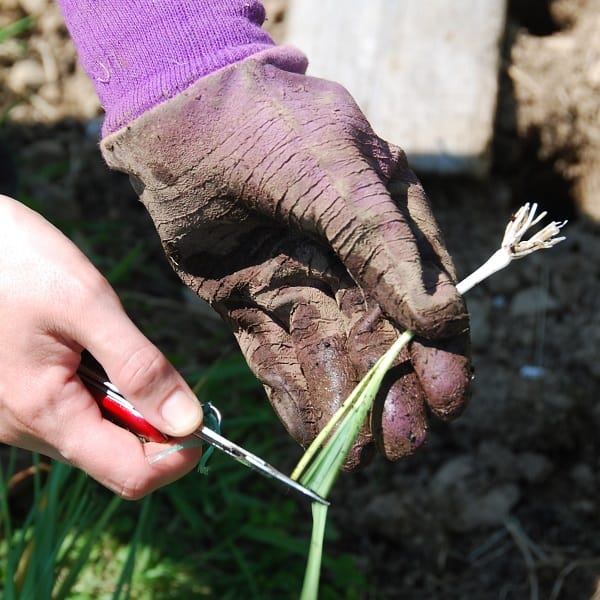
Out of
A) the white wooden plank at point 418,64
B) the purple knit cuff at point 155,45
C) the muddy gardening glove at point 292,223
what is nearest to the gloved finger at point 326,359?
the muddy gardening glove at point 292,223

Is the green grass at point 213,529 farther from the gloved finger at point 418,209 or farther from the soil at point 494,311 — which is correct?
the gloved finger at point 418,209

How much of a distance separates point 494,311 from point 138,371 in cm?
136

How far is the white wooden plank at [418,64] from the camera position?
2312mm

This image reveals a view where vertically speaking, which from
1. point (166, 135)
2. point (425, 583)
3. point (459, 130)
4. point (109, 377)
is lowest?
point (425, 583)

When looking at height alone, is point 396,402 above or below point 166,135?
below

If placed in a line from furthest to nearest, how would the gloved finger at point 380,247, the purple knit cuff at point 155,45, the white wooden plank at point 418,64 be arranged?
the white wooden plank at point 418,64 < the purple knit cuff at point 155,45 < the gloved finger at point 380,247

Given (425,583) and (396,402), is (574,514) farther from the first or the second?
(396,402)

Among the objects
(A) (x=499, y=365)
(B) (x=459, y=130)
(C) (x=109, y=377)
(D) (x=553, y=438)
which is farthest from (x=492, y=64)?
(C) (x=109, y=377)

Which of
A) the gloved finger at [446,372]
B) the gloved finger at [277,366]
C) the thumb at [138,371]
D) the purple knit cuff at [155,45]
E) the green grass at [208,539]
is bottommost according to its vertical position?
the green grass at [208,539]

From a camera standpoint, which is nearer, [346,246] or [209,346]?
[346,246]

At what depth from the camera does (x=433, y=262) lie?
3.70 ft

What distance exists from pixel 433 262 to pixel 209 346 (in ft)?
3.94

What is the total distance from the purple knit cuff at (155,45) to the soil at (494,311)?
96cm

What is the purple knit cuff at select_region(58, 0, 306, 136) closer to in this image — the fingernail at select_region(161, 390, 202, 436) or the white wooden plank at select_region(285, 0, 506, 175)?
the fingernail at select_region(161, 390, 202, 436)
